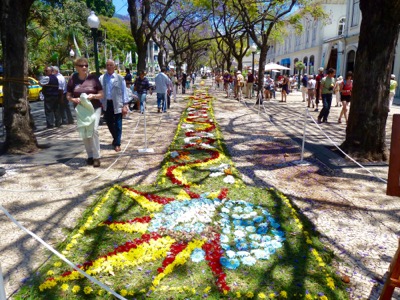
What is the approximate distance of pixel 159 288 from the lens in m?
2.78

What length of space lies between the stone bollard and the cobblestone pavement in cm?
107

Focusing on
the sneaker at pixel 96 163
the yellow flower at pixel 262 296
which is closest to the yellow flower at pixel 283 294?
the yellow flower at pixel 262 296

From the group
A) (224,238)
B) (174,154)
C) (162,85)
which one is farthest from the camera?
(162,85)

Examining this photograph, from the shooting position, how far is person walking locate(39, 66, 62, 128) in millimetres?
9672

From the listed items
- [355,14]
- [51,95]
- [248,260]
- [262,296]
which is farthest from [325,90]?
[355,14]

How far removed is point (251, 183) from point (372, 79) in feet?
10.4

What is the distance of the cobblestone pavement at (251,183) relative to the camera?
10.8 feet

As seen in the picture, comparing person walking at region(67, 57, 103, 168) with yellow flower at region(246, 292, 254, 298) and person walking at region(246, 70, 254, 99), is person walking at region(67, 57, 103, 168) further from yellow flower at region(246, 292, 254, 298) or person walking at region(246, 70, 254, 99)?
person walking at region(246, 70, 254, 99)

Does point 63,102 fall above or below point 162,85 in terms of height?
below

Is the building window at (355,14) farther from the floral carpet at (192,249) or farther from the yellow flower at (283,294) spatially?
the yellow flower at (283,294)

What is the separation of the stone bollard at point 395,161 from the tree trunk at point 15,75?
664 centimetres

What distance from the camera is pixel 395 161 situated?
7.39 feet

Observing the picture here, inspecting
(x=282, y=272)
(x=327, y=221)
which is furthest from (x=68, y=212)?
(x=327, y=221)

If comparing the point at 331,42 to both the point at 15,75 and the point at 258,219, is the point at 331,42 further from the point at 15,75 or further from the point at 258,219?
the point at 258,219
